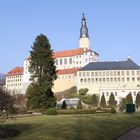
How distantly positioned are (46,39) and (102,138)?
48.5 m

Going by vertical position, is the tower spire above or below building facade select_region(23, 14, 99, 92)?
above

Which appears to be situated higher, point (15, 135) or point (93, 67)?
point (93, 67)

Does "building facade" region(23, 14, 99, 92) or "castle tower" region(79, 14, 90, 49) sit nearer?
"building facade" region(23, 14, 99, 92)

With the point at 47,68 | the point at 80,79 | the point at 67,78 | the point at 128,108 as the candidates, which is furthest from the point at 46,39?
the point at 67,78

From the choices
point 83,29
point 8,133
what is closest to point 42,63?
point 8,133

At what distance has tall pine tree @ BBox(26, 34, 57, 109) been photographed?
6128 centimetres

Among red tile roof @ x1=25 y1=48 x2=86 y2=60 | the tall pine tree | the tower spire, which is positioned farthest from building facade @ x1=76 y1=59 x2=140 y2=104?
the tall pine tree

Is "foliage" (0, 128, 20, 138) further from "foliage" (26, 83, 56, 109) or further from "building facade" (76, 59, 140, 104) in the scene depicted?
"building facade" (76, 59, 140, 104)

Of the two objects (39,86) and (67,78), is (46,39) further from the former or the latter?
(67,78)

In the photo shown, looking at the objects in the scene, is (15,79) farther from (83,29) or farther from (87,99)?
(87,99)

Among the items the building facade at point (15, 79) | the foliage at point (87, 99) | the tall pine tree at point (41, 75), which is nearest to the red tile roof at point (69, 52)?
the building facade at point (15, 79)

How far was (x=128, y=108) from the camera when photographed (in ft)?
165

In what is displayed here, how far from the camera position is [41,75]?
64.2 m

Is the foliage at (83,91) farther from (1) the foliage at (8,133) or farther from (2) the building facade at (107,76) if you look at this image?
(1) the foliage at (8,133)
